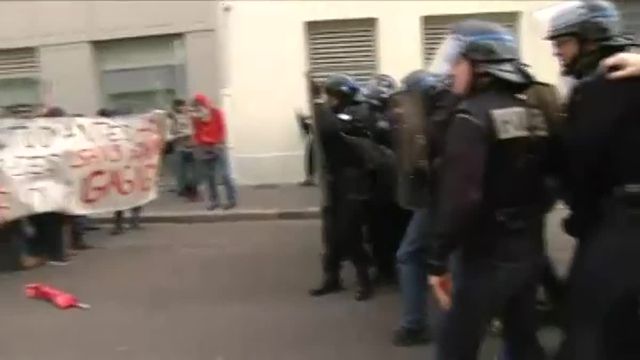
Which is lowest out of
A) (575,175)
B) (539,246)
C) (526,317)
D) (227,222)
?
(227,222)

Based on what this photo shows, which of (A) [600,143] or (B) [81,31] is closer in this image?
(A) [600,143]

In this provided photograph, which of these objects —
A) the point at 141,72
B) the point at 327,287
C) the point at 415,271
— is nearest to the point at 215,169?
the point at 141,72

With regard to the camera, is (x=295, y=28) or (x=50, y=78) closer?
(x=295, y=28)

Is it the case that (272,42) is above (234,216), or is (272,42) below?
above

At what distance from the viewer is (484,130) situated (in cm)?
405

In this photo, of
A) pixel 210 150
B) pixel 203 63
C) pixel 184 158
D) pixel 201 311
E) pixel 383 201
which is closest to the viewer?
pixel 201 311

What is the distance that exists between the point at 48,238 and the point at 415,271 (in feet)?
17.4

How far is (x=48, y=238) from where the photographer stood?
34.9 ft

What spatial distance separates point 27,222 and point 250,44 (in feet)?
25.3

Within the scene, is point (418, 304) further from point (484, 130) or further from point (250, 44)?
point (250, 44)

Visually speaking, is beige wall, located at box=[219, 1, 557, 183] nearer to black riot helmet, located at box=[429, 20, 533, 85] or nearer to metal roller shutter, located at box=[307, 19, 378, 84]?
metal roller shutter, located at box=[307, 19, 378, 84]

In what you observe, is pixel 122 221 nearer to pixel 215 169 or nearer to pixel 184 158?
pixel 215 169

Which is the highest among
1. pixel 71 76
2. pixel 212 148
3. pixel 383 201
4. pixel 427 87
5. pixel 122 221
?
pixel 427 87

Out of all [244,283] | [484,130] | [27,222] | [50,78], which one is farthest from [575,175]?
[50,78]
